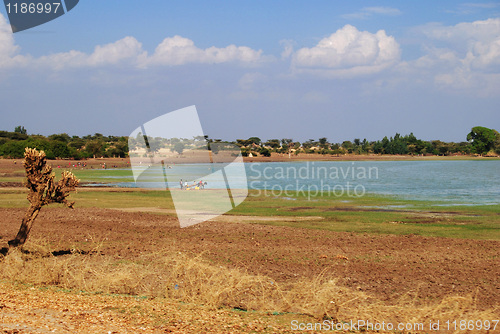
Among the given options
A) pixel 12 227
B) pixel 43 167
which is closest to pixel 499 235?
pixel 43 167

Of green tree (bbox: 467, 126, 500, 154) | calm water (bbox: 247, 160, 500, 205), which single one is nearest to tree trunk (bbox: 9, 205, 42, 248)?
calm water (bbox: 247, 160, 500, 205)

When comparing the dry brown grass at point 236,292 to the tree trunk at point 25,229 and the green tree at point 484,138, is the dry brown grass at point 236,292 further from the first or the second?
the green tree at point 484,138

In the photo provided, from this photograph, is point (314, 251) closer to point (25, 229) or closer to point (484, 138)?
point (25, 229)

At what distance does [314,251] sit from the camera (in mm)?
15578

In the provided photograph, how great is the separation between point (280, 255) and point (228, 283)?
5952mm

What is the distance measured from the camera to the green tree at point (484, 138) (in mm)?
191625

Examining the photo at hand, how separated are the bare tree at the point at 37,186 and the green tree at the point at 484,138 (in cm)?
20316

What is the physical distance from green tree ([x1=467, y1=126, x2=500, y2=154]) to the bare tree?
20316cm

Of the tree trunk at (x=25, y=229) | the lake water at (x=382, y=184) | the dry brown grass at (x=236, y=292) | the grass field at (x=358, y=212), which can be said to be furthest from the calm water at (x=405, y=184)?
the tree trunk at (x=25, y=229)

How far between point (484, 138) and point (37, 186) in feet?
680

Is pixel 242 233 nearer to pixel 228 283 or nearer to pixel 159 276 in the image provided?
pixel 159 276

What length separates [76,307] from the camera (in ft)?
25.1

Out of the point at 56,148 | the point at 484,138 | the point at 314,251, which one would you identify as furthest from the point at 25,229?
the point at 484,138

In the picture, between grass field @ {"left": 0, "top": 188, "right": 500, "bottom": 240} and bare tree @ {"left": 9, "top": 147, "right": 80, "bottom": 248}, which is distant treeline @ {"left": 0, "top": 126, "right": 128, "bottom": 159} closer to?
grass field @ {"left": 0, "top": 188, "right": 500, "bottom": 240}
